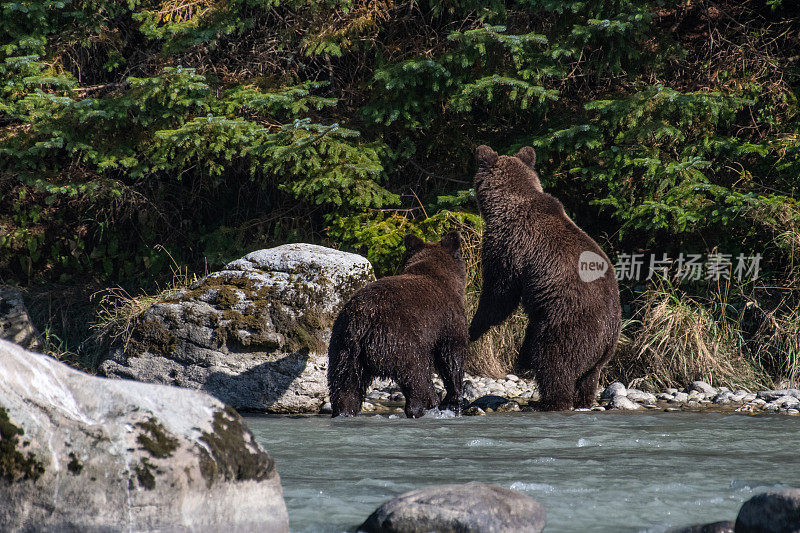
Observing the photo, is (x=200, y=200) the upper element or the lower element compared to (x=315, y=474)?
upper

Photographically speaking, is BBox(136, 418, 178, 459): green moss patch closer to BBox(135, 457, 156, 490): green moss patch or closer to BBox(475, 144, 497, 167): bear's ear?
BBox(135, 457, 156, 490): green moss patch

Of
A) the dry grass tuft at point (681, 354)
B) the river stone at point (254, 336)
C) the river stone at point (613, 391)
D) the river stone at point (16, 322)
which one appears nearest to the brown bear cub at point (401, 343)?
the river stone at point (254, 336)

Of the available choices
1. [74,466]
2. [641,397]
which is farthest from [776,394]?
[74,466]

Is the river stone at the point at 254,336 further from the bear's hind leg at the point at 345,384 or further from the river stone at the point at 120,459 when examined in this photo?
the river stone at the point at 120,459

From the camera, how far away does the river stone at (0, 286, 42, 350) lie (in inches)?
371

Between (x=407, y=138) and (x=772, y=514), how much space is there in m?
7.14

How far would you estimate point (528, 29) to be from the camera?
30.5 feet

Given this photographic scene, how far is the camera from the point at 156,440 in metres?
3.15

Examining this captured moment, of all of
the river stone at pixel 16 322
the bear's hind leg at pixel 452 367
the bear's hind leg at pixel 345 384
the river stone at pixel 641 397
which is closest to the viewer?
the bear's hind leg at pixel 345 384

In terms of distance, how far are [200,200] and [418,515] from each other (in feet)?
28.0

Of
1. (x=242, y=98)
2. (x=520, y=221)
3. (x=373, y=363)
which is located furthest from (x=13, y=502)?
(x=242, y=98)

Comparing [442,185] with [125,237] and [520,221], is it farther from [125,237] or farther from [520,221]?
[125,237]

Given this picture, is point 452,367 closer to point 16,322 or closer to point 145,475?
point 145,475

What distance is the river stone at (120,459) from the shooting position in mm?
3000
